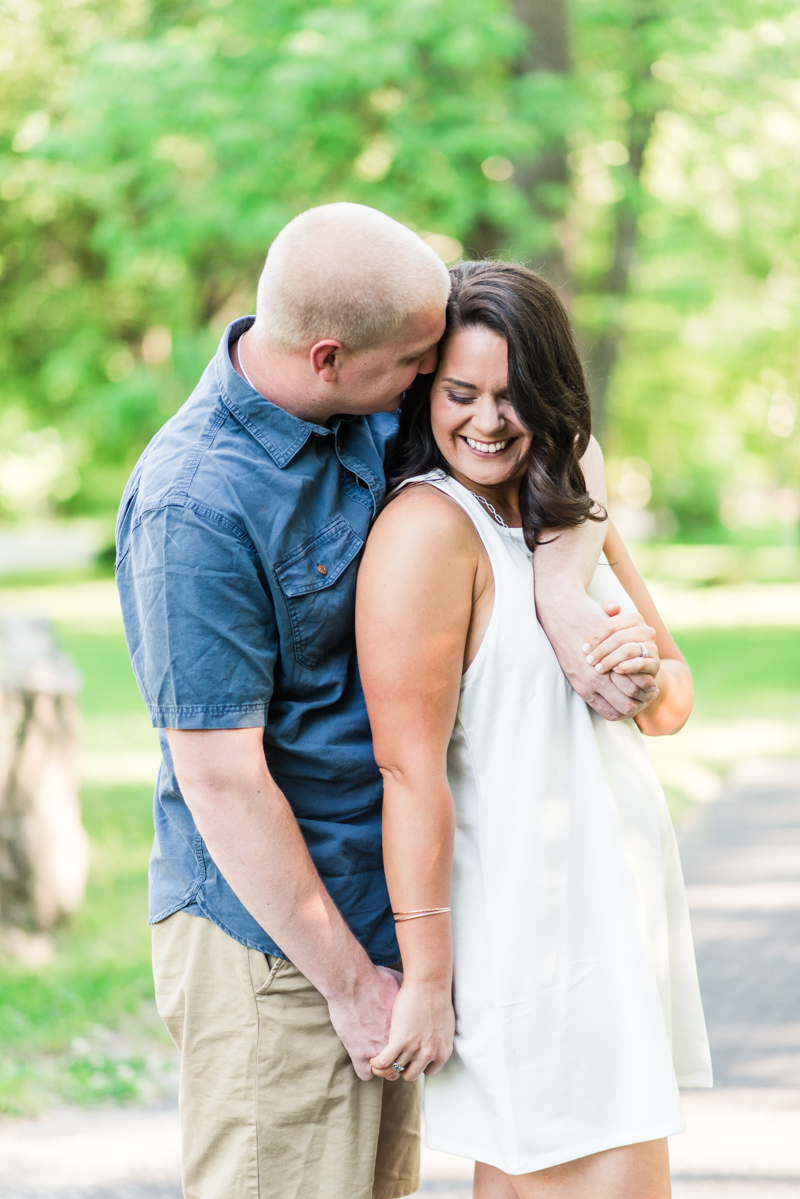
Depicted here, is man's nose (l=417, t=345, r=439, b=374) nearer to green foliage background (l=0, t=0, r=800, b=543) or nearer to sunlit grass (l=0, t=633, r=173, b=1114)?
sunlit grass (l=0, t=633, r=173, b=1114)

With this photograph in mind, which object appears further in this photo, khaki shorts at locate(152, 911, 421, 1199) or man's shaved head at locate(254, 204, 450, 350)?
khaki shorts at locate(152, 911, 421, 1199)

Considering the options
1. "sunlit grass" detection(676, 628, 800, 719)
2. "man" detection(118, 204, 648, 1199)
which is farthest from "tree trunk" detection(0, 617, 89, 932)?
"sunlit grass" detection(676, 628, 800, 719)

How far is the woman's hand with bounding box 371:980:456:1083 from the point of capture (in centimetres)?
200

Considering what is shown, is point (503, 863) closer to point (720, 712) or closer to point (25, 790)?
point (25, 790)

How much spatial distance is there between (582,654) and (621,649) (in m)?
0.07

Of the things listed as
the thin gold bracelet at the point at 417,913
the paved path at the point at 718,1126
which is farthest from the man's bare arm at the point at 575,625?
the paved path at the point at 718,1126

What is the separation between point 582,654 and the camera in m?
2.04

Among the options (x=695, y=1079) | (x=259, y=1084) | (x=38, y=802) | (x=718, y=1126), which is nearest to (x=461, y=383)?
(x=259, y=1084)

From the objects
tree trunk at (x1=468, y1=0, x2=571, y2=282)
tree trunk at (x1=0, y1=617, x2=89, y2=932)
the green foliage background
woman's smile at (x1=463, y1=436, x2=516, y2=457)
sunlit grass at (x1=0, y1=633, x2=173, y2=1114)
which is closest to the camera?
woman's smile at (x1=463, y1=436, x2=516, y2=457)

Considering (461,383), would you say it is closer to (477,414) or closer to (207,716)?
(477,414)

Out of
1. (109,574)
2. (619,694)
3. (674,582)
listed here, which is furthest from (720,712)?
(109,574)

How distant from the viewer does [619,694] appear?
205 centimetres

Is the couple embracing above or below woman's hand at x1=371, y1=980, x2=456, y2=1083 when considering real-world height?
above

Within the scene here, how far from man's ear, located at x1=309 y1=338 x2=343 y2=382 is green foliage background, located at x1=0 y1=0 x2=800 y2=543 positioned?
4305 mm
